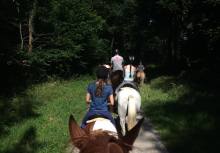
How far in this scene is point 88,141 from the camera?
308 centimetres

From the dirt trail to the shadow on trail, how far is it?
0.63 ft

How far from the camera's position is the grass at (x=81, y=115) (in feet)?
36.2

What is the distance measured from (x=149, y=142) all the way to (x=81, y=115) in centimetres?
365

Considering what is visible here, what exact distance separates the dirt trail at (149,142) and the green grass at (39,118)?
1.77 m

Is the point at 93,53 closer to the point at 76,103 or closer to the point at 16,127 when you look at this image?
the point at 76,103

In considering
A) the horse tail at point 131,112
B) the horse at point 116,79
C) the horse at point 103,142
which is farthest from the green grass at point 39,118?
the horse at point 103,142

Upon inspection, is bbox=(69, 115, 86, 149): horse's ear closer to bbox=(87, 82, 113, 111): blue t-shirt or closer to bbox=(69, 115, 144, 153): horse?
bbox=(69, 115, 144, 153): horse

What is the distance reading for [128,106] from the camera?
1084 cm

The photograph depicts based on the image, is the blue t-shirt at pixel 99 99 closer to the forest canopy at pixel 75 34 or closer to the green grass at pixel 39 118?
the green grass at pixel 39 118

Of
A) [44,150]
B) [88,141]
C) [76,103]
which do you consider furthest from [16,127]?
[88,141]

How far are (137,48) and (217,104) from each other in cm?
3856

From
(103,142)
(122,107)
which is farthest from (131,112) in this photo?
(103,142)

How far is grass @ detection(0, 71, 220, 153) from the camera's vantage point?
1105 centimetres

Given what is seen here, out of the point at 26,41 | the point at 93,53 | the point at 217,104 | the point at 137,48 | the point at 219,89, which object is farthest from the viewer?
the point at 137,48
